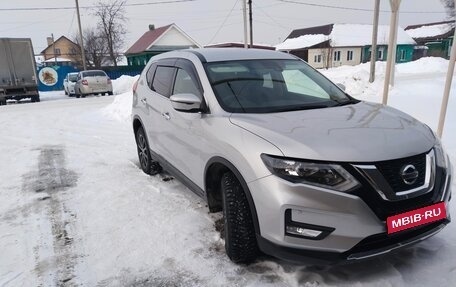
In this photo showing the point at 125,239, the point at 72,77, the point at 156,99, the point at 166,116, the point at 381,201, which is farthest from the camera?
the point at 72,77

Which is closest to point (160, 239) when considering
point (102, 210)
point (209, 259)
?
point (209, 259)

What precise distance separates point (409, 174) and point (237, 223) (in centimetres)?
126

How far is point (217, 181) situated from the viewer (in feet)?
11.0

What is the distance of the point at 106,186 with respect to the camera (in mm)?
5133

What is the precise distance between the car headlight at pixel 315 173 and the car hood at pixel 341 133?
0.17 feet

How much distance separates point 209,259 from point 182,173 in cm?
112

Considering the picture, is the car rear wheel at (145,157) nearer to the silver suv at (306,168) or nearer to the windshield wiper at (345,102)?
the silver suv at (306,168)

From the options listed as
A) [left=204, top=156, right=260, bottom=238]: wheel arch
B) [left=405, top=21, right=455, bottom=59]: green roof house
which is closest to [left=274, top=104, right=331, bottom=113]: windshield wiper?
[left=204, top=156, right=260, bottom=238]: wheel arch

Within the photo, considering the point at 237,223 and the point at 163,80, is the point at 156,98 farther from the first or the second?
the point at 237,223

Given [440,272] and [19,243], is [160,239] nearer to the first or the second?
[19,243]

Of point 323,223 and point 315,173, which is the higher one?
point 315,173

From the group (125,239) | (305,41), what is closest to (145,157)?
(125,239)

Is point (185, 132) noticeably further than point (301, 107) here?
Yes

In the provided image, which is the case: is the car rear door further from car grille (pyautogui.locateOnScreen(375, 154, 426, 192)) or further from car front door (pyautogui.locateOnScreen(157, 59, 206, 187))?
car grille (pyautogui.locateOnScreen(375, 154, 426, 192))
